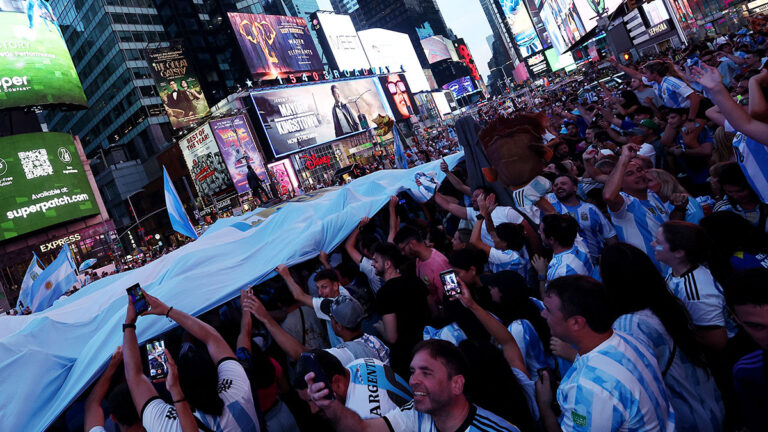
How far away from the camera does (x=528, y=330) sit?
293 centimetres

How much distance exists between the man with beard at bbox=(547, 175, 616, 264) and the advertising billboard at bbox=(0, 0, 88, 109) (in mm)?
34886

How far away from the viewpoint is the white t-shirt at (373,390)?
8.30 ft

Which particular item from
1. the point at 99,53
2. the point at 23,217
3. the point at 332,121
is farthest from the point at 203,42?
the point at 23,217

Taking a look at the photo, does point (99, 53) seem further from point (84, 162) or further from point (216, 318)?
point (216, 318)

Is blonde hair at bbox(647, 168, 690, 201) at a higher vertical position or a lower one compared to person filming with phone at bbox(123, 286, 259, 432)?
lower

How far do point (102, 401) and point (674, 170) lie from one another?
23.5 feet

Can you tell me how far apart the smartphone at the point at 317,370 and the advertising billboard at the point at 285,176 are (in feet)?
107

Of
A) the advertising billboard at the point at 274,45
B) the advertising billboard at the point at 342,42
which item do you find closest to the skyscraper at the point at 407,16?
the advertising billboard at the point at 342,42

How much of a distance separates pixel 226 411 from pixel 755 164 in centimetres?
412

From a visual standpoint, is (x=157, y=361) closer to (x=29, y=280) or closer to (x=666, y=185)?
(x=666, y=185)

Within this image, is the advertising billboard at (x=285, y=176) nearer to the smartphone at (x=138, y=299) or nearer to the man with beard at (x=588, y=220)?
the man with beard at (x=588, y=220)

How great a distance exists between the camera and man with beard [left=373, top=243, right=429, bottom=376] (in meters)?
3.67

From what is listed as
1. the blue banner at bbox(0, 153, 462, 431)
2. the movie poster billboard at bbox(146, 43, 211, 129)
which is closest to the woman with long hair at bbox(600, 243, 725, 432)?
the blue banner at bbox(0, 153, 462, 431)

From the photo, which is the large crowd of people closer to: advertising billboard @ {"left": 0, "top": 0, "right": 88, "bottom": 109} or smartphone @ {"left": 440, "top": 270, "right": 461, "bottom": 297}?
smartphone @ {"left": 440, "top": 270, "right": 461, "bottom": 297}
